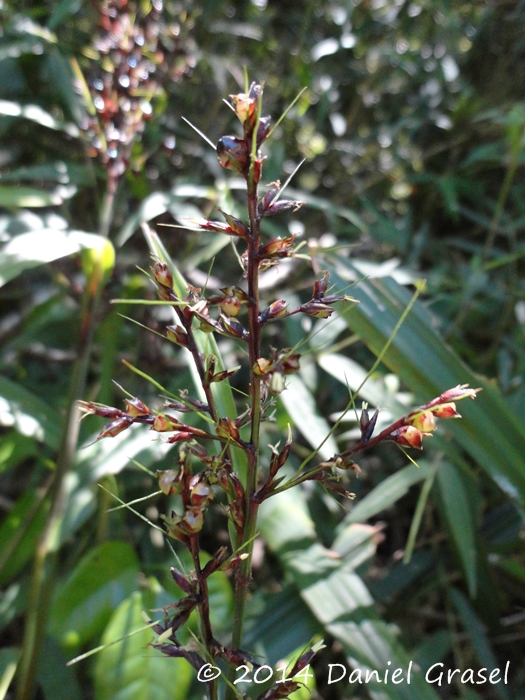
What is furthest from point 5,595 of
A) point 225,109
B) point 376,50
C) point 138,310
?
point 376,50

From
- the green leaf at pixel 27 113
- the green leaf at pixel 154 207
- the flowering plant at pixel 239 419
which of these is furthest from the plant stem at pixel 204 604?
the green leaf at pixel 27 113

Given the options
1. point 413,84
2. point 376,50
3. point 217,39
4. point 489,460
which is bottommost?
point 489,460

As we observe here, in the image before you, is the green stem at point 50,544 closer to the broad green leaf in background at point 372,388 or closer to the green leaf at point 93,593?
the green leaf at point 93,593

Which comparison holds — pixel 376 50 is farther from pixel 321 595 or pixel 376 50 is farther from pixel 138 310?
pixel 321 595

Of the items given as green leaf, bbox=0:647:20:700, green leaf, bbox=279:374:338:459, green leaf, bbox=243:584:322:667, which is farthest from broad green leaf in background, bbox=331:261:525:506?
green leaf, bbox=0:647:20:700

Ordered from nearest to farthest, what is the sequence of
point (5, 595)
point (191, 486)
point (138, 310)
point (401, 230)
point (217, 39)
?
1. point (191, 486)
2. point (5, 595)
3. point (138, 310)
4. point (401, 230)
5. point (217, 39)

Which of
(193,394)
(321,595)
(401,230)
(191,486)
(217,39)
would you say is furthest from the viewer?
(217,39)

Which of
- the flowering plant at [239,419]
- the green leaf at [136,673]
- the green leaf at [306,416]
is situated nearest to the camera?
the flowering plant at [239,419]
